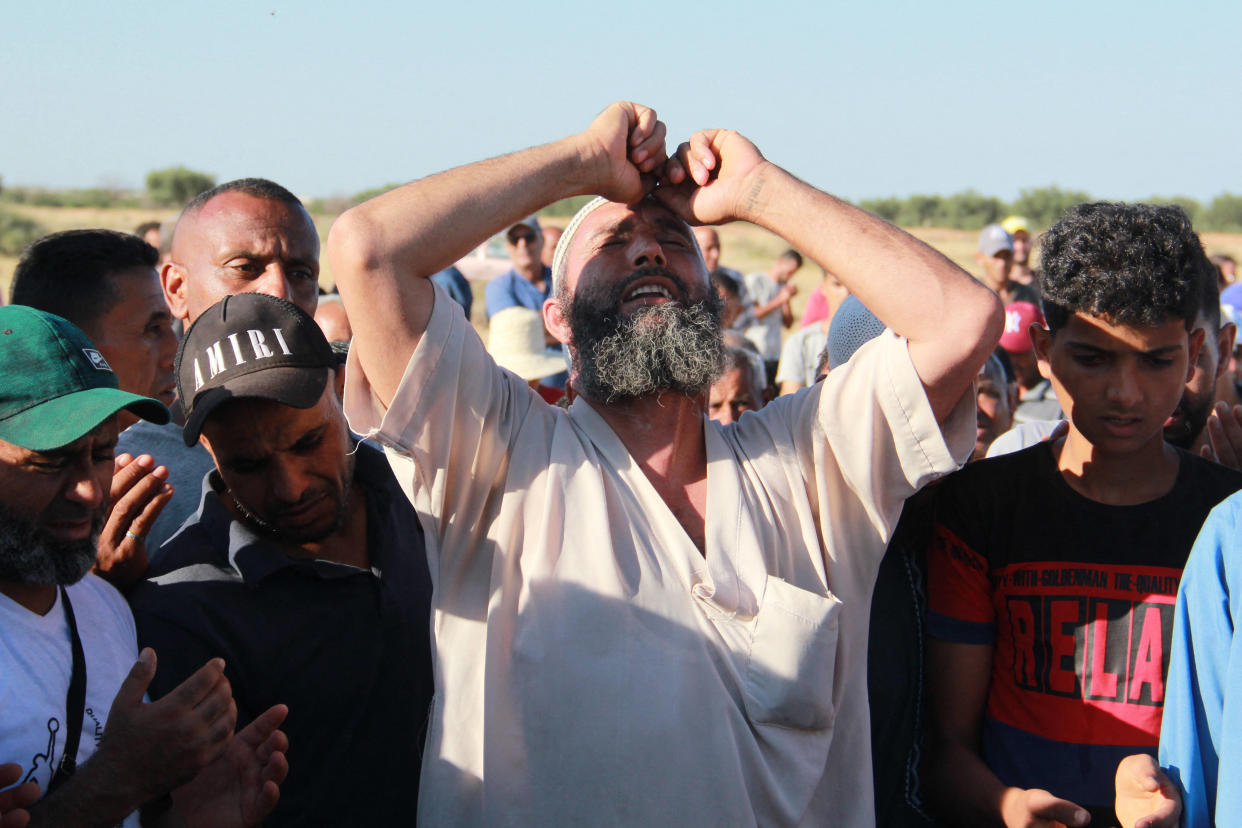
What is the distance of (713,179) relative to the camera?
9.18 ft

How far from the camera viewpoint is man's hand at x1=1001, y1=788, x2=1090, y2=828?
7.59 feet

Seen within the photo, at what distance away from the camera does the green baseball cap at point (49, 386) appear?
2172 mm

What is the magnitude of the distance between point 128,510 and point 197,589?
9.8 inches

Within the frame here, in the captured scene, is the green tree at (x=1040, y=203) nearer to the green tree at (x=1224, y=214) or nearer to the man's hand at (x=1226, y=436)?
the green tree at (x=1224, y=214)

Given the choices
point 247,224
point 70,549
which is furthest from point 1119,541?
point 247,224

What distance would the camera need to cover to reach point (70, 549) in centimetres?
219

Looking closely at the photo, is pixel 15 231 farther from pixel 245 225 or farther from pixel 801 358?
pixel 245 225

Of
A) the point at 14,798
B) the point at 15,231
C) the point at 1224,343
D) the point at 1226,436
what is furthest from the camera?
the point at 15,231

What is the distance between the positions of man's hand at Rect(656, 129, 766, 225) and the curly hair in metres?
0.81

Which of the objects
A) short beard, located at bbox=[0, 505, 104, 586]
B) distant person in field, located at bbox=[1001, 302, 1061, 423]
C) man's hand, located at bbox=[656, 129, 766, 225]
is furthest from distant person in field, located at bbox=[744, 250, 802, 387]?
short beard, located at bbox=[0, 505, 104, 586]

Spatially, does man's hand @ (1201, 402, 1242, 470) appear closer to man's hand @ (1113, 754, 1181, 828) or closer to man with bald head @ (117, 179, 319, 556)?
man's hand @ (1113, 754, 1181, 828)

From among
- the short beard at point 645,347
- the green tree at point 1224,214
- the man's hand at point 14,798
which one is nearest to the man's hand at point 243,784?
the man's hand at point 14,798

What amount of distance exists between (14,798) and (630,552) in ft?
4.05

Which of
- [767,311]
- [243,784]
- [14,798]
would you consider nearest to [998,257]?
[767,311]
